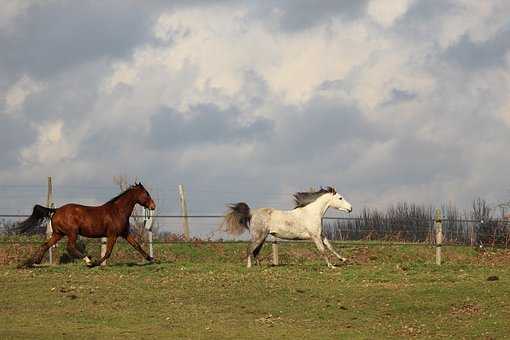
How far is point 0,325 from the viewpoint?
16016 mm

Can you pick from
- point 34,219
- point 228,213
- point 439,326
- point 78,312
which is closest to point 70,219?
point 34,219

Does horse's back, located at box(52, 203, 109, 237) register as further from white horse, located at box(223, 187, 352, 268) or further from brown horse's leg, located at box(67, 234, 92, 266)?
white horse, located at box(223, 187, 352, 268)

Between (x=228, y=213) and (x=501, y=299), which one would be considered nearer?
(x=501, y=299)

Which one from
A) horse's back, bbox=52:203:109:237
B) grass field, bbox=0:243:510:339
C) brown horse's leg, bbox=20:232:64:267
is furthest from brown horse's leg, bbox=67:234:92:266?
brown horse's leg, bbox=20:232:64:267

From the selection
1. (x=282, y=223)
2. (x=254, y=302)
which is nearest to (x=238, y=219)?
(x=282, y=223)

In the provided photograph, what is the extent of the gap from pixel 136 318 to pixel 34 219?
324 inches

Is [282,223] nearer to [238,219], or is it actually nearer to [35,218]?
[238,219]

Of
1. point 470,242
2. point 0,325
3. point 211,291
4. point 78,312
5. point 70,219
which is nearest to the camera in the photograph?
point 0,325

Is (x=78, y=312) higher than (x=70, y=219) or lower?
lower

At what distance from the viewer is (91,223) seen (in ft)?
76.0

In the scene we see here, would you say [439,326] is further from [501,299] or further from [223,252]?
[223,252]

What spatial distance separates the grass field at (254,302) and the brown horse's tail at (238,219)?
4.84 ft

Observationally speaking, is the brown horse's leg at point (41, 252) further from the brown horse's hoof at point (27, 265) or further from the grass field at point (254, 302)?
the grass field at point (254, 302)

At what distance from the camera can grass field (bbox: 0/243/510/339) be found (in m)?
15.7
